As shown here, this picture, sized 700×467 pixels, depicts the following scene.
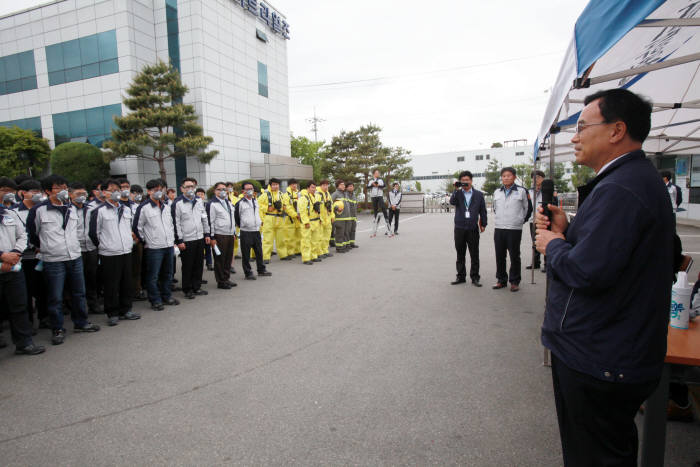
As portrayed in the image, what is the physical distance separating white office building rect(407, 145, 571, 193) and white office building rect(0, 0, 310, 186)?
50239mm

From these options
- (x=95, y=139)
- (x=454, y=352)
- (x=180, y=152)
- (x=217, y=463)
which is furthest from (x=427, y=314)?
(x=95, y=139)

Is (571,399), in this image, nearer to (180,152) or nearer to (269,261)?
→ (269,261)

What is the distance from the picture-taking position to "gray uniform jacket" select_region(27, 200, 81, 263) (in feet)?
15.4

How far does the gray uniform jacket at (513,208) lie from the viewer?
20.7 ft

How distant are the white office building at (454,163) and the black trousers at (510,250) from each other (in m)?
67.3

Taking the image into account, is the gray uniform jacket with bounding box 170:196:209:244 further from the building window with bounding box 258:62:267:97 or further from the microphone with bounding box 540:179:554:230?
the building window with bounding box 258:62:267:97

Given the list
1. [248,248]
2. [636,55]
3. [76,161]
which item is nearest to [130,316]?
[248,248]

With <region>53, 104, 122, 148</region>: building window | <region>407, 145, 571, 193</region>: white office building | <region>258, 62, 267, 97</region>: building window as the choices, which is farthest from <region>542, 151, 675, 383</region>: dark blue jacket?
<region>407, 145, 571, 193</region>: white office building

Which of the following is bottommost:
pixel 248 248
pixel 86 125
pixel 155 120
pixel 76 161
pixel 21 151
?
pixel 248 248

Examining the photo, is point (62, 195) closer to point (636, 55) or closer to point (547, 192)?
point (547, 192)

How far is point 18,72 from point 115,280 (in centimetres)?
3059

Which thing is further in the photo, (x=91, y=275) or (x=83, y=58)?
(x=83, y=58)

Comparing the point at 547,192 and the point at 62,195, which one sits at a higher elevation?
the point at 62,195

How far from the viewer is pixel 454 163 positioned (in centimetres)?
7731
